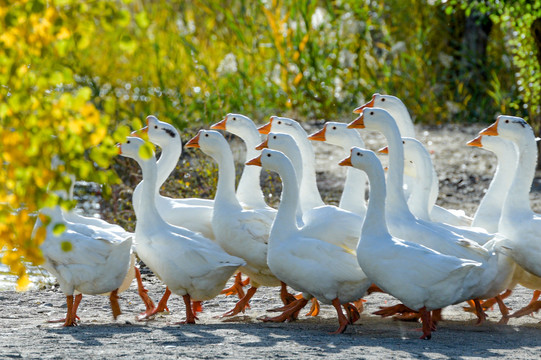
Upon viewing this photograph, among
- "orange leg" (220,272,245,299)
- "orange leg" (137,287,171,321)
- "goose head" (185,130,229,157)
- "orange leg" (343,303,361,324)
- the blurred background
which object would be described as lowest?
"orange leg" (137,287,171,321)

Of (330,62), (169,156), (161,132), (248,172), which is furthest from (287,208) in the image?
Answer: (330,62)

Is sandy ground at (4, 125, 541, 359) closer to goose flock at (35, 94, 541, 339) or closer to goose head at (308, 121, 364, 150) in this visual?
goose flock at (35, 94, 541, 339)

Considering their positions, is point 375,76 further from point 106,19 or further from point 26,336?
point 106,19

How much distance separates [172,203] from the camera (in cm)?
802

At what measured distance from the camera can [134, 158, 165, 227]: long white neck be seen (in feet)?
23.1

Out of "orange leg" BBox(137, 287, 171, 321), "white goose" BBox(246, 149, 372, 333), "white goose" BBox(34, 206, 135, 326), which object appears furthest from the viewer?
"orange leg" BBox(137, 287, 171, 321)

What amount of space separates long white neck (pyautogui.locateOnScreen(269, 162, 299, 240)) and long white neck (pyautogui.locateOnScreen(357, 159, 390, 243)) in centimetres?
66

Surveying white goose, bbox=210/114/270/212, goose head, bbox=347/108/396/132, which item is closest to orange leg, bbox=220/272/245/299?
white goose, bbox=210/114/270/212

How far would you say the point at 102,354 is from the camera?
213 inches

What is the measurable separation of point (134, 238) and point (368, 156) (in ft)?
6.95

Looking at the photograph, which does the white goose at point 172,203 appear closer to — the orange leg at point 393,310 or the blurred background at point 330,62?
the orange leg at point 393,310

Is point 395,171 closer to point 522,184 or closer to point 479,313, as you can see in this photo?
point 522,184

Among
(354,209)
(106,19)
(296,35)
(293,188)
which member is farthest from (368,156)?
(296,35)

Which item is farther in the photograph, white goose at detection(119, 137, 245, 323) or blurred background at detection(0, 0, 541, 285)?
blurred background at detection(0, 0, 541, 285)
